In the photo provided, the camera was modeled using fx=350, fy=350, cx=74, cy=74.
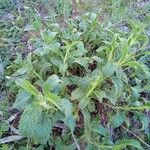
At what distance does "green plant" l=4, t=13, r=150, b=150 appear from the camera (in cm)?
174

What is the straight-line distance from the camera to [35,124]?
158 cm

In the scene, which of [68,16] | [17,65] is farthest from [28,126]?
[68,16]

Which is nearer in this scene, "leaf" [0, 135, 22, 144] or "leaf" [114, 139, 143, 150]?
"leaf" [114, 139, 143, 150]

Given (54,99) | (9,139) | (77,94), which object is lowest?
(9,139)

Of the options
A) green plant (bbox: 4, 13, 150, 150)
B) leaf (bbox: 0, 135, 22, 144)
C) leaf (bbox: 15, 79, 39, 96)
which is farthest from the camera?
leaf (bbox: 0, 135, 22, 144)

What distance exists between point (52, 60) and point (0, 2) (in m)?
0.98

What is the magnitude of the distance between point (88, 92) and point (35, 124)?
0.37m

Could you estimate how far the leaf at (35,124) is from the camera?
1.57 meters

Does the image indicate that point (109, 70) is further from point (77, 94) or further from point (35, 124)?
point (35, 124)

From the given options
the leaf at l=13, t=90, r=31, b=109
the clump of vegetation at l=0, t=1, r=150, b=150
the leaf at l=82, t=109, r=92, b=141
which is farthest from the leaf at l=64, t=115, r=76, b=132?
the leaf at l=13, t=90, r=31, b=109

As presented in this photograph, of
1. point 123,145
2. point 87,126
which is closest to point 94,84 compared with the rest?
point 87,126

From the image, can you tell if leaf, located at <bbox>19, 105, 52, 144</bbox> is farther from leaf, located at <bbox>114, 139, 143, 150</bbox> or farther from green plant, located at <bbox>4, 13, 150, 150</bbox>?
leaf, located at <bbox>114, 139, 143, 150</bbox>

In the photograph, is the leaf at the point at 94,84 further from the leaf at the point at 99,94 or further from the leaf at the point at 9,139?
the leaf at the point at 9,139

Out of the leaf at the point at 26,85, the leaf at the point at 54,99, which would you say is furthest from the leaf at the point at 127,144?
the leaf at the point at 26,85
